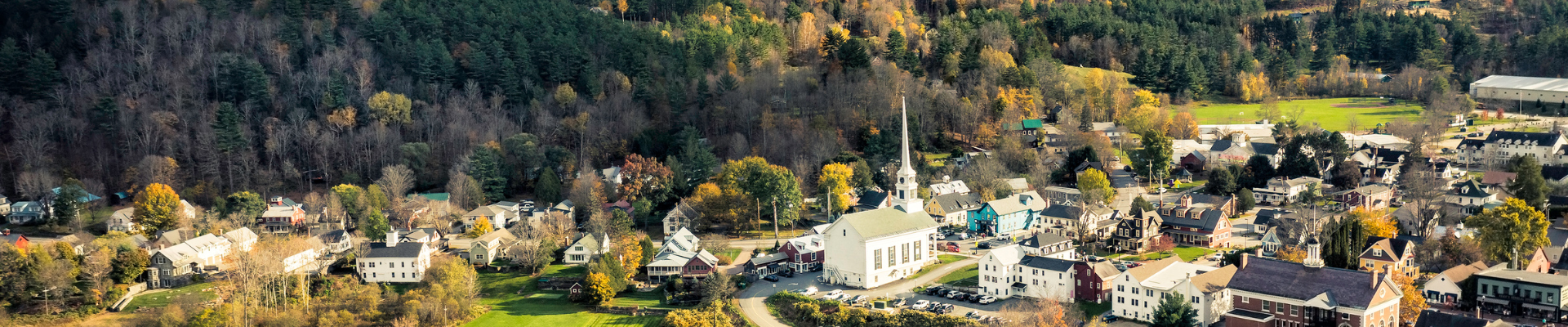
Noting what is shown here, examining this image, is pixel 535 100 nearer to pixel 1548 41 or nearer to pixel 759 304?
pixel 759 304

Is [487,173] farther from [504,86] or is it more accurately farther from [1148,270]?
[1148,270]

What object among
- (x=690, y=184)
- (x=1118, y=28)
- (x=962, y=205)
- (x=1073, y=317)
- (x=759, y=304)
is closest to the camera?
(x=1073, y=317)

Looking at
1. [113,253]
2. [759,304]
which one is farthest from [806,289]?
[113,253]

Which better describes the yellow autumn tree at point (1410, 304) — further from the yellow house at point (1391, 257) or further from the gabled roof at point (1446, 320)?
the yellow house at point (1391, 257)

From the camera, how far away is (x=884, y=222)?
4344 cm

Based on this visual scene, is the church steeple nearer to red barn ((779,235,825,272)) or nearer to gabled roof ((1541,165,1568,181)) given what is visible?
red barn ((779,235,825,272))

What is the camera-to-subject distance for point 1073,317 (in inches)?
1428

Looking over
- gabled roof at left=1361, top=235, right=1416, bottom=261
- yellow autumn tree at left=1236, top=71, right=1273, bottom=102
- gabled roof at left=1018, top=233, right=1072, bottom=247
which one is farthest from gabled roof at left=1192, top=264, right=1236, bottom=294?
yellow autumn tree at left=1236, top=71, right=1273, bottom=102

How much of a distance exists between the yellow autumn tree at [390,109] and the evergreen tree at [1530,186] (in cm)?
4568

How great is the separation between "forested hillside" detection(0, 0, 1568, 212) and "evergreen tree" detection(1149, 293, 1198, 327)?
2434 cm

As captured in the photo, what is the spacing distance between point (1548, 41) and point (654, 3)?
5546cm

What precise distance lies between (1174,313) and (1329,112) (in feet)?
157

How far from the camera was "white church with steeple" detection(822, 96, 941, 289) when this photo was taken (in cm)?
4219

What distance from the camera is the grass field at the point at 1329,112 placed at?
73625mm
